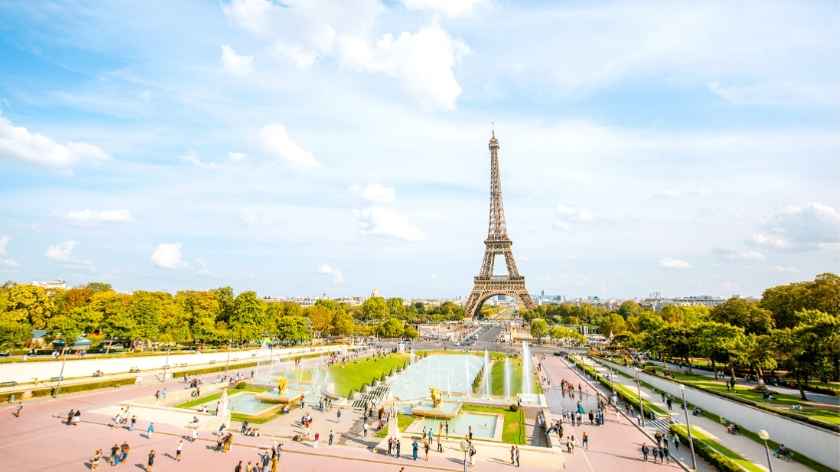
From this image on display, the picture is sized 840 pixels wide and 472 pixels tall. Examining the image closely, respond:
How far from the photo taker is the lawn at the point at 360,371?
123 feet

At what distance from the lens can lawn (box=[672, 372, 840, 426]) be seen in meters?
22.6

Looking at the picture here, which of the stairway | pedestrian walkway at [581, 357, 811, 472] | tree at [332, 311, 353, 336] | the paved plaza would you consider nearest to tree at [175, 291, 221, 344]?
tree at [332, 311, 353, 336]

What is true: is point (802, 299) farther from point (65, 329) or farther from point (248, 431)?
point (65, 329)

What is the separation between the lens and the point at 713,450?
788 inches

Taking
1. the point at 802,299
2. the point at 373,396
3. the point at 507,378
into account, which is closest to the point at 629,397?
the point at 507,378

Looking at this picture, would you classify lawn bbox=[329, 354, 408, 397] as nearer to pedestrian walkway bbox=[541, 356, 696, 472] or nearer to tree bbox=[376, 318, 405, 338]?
pedestrian walkway bbox=[541, 356, 696, 472]

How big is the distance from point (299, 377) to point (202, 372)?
9.03 meters

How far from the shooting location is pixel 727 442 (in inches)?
888

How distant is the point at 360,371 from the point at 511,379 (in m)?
15.3

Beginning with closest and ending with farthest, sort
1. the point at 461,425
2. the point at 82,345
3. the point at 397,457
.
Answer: the point at 397,457, the point at 461,425, the point at 82,345

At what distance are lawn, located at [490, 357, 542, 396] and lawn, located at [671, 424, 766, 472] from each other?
44.7ft

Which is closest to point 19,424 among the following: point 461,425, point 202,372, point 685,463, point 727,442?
point 202,372

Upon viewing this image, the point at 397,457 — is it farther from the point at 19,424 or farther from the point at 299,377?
the point at 299,377

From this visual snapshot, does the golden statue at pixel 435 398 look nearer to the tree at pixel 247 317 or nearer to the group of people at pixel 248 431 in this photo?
the group of people at pixel 248 431
